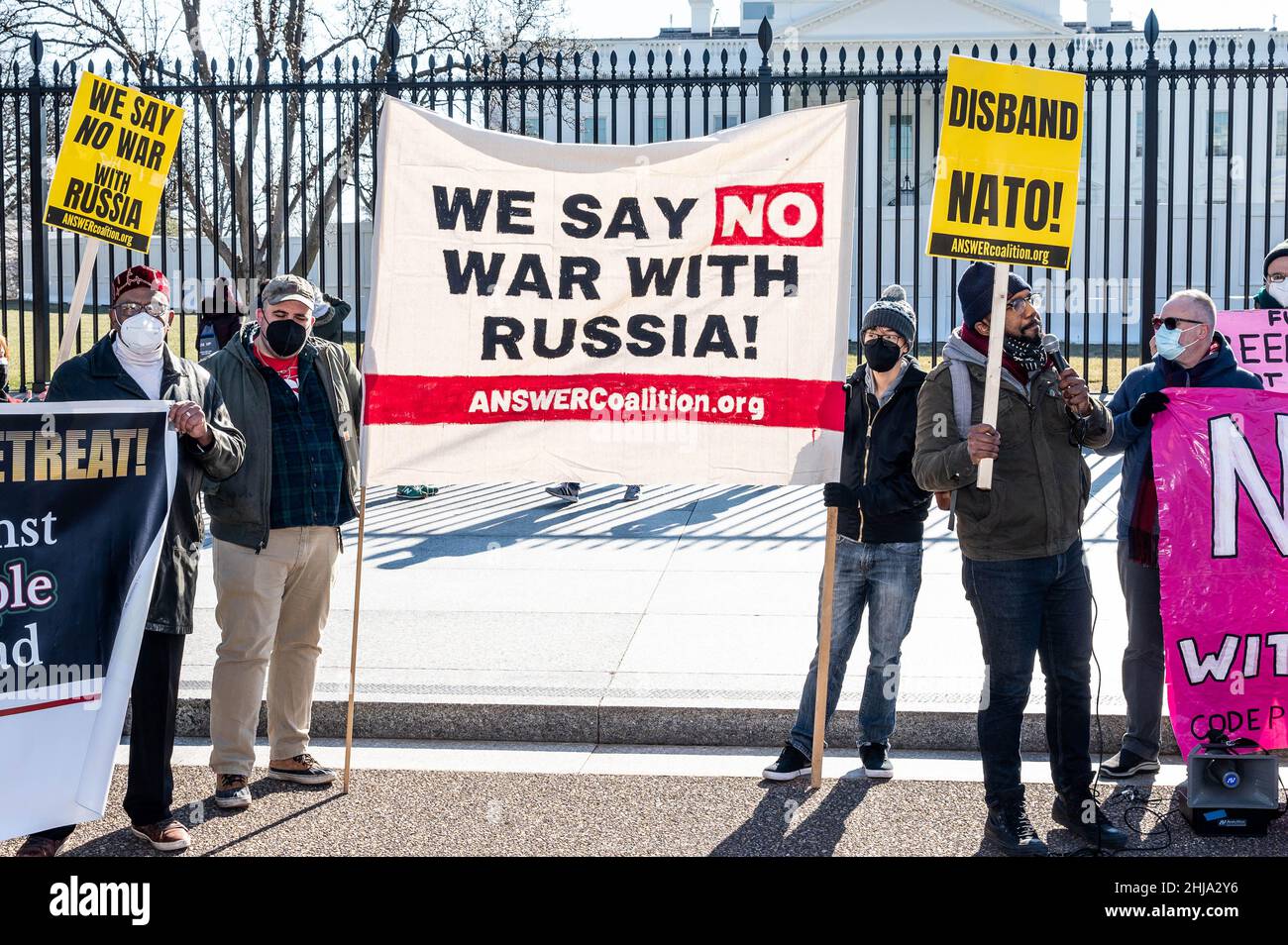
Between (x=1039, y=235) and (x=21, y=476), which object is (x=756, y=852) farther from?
(x=21, y=476)

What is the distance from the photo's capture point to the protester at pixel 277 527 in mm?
5461

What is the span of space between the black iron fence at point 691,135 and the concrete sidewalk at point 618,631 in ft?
5.77

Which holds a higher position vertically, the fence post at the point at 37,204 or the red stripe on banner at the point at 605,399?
the fence post at the point at 37,204

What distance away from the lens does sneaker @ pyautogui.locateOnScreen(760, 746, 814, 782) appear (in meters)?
5.61

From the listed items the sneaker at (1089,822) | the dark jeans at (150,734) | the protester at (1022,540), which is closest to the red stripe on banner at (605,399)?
the protester at (1022,540)

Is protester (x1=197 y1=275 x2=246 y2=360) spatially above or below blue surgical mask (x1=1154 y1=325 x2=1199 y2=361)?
above

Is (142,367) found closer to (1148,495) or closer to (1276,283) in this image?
(1148,495)

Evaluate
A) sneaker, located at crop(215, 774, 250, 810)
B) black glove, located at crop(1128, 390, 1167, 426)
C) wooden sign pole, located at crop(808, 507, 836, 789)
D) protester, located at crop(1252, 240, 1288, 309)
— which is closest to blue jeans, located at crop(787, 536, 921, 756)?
wooden sign pole, located at crop(808, 507, 836, 789)

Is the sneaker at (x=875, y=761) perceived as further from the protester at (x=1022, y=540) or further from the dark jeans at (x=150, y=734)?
the dark jeans at (x=150, y=734)

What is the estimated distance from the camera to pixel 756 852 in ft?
16.0

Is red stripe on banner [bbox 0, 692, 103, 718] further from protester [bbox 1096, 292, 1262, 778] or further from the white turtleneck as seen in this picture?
protester [bbox 1096, 292, 1262, 778]

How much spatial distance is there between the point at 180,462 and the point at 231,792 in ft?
4.11

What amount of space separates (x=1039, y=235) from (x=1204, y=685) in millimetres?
1695

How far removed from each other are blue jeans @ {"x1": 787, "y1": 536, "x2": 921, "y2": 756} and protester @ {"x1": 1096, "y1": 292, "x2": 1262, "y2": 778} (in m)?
0.82
